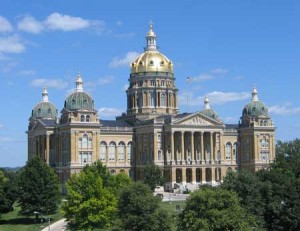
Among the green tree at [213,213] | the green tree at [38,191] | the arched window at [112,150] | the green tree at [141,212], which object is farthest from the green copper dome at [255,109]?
the green tree at [213,213]

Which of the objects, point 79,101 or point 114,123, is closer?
point 79,101

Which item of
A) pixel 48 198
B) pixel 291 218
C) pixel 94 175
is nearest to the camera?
pixel 291 218

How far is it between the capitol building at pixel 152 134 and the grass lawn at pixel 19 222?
27453 millimetres

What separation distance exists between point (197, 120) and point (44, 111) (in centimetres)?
3669

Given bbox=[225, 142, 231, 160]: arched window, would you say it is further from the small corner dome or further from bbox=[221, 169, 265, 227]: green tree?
bbox=[221, 169, 265, 227]: green tree

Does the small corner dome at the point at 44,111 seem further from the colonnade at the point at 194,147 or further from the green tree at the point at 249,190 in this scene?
the green tree at the point at 249,190

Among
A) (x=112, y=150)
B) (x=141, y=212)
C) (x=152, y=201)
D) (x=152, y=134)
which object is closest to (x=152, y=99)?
(x=152, y=134)

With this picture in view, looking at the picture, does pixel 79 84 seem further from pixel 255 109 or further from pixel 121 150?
pixel 255 109

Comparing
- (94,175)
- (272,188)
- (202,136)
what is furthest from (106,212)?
(202,136)

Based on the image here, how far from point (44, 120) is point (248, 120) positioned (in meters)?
46.6

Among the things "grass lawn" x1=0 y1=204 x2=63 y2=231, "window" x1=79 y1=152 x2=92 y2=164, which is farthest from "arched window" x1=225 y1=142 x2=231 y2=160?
"grass lawn" x1=0 y1=204 x2=63 y2=231

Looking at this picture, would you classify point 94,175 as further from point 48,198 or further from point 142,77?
point 142,77

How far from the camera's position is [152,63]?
470 feet

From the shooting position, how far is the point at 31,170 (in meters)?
97.1
